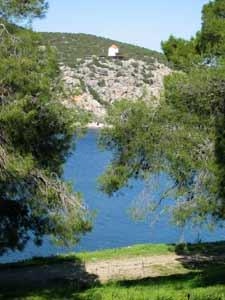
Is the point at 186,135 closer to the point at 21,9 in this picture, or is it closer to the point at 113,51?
the point at 21,9

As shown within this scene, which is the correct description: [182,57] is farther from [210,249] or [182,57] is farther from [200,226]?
[210,249]

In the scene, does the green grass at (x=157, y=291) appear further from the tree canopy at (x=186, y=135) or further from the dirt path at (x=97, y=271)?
the tree canopy at (x=186, y=135)

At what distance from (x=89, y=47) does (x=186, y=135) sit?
115m

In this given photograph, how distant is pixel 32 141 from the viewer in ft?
42.2

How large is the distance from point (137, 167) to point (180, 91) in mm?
2461

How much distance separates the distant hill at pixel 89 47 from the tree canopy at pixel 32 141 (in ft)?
318

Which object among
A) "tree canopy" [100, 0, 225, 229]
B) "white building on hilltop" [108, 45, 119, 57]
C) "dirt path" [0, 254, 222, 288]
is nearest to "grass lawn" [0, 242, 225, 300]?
"dirt path" [0, 254, 222, 288]

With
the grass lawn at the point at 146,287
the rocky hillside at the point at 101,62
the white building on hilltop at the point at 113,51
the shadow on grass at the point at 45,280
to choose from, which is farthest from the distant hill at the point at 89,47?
the shadow on grass at the point at 45,280

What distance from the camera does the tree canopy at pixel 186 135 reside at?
15.2 metres

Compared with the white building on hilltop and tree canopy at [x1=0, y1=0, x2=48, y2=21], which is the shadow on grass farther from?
the white building on hilltop

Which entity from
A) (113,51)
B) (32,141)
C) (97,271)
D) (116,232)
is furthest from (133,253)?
(113,51)

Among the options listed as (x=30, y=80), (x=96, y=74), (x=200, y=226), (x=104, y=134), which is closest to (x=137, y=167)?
(x=104, y=134)

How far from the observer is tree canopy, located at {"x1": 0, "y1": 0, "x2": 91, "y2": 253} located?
1212 centimetres

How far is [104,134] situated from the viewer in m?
17.1
